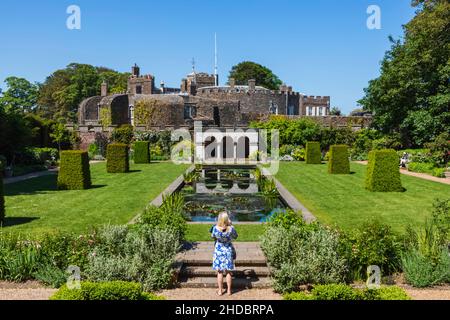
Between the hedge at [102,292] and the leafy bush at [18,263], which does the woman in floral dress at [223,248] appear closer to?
the hedge at [102,292]

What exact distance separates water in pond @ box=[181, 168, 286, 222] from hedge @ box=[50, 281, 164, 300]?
669cm

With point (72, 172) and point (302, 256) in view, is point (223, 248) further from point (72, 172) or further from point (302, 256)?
point (72, 172)

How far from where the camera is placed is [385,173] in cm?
1712

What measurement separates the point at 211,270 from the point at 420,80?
84.9ft

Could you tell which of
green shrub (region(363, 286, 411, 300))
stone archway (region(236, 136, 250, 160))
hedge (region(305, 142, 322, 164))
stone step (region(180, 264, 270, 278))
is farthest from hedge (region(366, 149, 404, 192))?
stone archway (region(236, 136, 250, 160))

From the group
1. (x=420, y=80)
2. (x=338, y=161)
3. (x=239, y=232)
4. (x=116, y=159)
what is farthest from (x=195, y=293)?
(x=420, y=80)

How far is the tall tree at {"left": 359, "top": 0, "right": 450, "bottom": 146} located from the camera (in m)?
27.8

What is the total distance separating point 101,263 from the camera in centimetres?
734

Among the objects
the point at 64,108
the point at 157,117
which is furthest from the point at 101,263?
the point at 64,108

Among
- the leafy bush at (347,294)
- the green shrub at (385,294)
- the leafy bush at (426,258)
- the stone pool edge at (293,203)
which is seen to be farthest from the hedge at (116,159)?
the green shrub at (385,294)

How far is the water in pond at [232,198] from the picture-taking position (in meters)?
13.7

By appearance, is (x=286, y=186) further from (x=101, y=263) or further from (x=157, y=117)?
(x=157, y=117)
